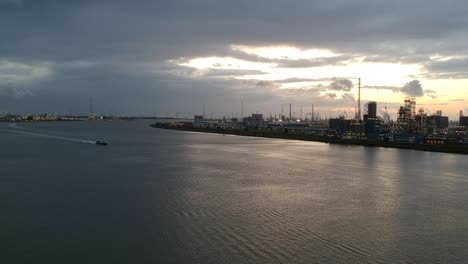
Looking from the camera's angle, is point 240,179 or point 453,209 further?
point 240,179

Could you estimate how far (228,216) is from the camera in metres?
5.66

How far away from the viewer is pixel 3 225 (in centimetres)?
511

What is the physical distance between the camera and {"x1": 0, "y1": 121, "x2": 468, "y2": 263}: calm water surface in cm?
429

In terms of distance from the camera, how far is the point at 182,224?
5.27 metres

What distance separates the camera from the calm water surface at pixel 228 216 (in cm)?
429

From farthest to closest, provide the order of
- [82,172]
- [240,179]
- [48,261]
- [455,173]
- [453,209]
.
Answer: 1. [455,173]
2. [82,172]
3. [240,179]
4. [453,209]
5. [48,261]

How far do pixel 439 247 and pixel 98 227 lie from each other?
160 inches

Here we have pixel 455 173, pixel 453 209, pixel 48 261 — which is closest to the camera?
pixel 48 261

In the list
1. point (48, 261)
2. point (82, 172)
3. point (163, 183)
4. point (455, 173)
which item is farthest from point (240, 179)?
point (455, 173)

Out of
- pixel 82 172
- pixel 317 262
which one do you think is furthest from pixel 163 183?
pixel 317 262

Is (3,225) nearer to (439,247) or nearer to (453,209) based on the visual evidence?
(439,247)

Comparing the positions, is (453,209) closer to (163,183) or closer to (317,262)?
(317,262)

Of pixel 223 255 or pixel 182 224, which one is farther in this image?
pixel 182 224

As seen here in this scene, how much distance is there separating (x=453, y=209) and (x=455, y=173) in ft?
16.9
